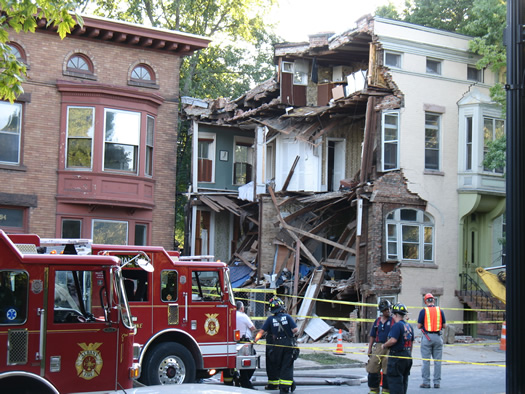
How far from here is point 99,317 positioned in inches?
371

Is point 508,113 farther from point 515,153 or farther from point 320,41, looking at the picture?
point 320,41

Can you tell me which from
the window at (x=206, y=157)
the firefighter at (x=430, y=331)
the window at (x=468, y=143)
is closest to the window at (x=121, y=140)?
the firefighter at (x=430, y=331)

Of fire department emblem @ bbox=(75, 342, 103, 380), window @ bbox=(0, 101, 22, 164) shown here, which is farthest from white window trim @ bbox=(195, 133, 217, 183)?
fire department emblem @ bbox=(75, 342, 103, 380)

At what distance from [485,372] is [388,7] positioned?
2150 cm

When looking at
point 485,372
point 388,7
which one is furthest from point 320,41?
point 485,372

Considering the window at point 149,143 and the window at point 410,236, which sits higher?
the window at point 149,143

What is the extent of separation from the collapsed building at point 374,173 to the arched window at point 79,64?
9332mm

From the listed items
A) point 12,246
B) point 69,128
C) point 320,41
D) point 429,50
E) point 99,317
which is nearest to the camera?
point 12,246

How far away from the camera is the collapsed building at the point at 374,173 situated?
24.9 m

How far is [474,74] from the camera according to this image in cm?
2678

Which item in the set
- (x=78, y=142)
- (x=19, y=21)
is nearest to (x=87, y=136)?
(x=78, y=142)

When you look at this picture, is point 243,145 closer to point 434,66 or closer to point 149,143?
point 434,66

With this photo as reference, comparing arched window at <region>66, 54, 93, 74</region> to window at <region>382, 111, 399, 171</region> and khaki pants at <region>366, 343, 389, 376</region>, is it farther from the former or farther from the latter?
khaki pants at <region>366, 343, 389, 376</region>

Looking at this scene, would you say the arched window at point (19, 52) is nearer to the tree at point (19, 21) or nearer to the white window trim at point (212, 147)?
the tree at point (19, 21)
